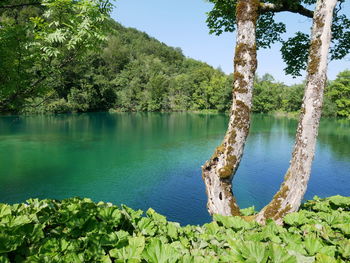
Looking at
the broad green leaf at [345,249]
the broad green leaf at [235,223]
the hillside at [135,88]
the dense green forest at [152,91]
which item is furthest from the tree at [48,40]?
the hillside at [135,88]

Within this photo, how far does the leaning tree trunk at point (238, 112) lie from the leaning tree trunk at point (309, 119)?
86 centimetres

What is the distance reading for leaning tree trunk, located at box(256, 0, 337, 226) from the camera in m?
4.39

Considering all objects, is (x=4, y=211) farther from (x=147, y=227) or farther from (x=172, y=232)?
(x=172, y=232)

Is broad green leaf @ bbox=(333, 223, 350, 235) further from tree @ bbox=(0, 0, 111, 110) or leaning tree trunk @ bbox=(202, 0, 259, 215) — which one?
tree @ bbox=(0, 0, 111, 110)

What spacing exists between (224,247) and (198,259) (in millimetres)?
737

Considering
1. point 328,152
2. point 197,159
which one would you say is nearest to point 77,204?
point 197,159

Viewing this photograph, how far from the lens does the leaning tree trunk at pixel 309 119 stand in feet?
14.4

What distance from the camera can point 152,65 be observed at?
85.8m

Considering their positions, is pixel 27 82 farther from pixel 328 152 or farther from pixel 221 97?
pixel 221 97

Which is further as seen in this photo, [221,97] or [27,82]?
[221,97]

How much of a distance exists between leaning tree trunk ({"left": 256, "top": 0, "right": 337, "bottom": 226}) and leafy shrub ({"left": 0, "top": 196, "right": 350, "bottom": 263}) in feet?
1.67

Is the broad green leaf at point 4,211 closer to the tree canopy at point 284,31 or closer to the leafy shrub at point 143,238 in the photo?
the leafy shrub at point 143,238

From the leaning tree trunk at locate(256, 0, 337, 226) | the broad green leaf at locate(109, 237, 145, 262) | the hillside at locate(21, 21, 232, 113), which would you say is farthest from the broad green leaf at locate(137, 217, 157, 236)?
the hillside at locate(21, 21, 232, 113)

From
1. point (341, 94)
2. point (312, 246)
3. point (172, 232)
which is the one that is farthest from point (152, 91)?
point (312, 246)
